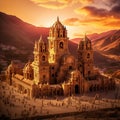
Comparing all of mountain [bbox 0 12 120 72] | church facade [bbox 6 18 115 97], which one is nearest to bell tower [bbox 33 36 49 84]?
church facade [bbox 6 18 115 97]

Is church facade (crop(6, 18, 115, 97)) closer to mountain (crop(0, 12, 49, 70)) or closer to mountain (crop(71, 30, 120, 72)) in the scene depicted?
mountain (crop(71, 30, 120, 72))

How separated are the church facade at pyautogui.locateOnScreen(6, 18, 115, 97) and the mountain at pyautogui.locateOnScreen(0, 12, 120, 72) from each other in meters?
1.58

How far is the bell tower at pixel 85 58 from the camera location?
82.0ft

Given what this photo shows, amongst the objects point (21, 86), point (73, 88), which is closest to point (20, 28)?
point (21, 86)

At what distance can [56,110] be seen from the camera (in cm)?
1944

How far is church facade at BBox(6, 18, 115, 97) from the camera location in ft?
73.9

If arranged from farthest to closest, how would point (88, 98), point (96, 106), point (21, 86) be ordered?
point (21, 86)
point (88, 98)
point (96, 106)

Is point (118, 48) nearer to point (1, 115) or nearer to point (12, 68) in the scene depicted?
point (12, 68)

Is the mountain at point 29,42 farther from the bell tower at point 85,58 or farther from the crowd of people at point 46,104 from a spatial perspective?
the crowd of people at point 46,104

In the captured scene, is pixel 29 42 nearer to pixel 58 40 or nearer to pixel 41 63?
pixel 58 40

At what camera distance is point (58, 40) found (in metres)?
24.2

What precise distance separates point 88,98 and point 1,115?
5.57m

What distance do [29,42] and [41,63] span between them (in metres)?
10.5

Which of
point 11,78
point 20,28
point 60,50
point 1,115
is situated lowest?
point 1,115
